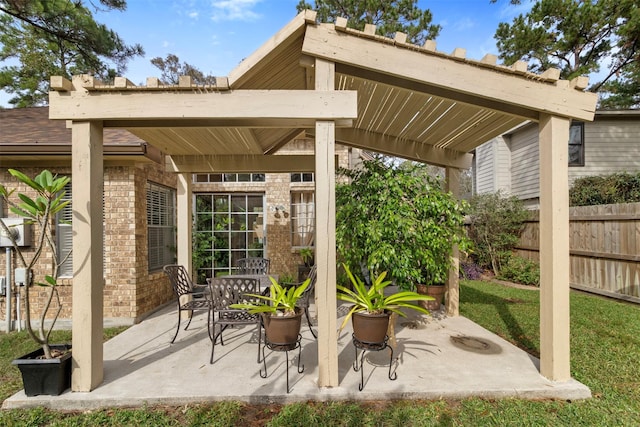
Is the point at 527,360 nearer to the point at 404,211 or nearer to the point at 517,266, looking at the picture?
the point at 404,211

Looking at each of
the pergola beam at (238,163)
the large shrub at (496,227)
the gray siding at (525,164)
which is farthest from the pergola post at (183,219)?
the gray siding at (525,164)

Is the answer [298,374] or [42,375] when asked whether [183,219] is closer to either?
[42,375]

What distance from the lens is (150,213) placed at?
5.71m

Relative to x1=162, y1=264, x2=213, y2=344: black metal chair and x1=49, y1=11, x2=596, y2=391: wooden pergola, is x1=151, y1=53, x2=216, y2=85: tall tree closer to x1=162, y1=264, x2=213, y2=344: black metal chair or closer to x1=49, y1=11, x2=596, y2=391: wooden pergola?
x1=162, y1=264, x2=213, y2=344: black metal chair

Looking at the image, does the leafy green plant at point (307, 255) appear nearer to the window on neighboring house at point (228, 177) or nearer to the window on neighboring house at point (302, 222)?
Result: the window on neighboring house at point (302, 222)

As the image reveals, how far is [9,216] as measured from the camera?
4961mm

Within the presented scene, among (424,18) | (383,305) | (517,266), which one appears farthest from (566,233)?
(424,18)

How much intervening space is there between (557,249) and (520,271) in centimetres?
636

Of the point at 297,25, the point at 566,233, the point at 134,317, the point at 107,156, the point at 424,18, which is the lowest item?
the point at 134,317

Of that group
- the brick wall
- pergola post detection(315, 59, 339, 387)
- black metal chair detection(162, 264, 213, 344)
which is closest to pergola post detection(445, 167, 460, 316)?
pergola post detection(315, 59, 339, 387)

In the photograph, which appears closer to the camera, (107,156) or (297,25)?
(297,25)

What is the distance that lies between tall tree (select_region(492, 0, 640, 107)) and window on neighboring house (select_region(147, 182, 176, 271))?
462 inches

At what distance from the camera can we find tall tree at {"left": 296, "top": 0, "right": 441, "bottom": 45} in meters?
11.1

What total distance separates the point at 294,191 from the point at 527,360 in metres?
5.67
